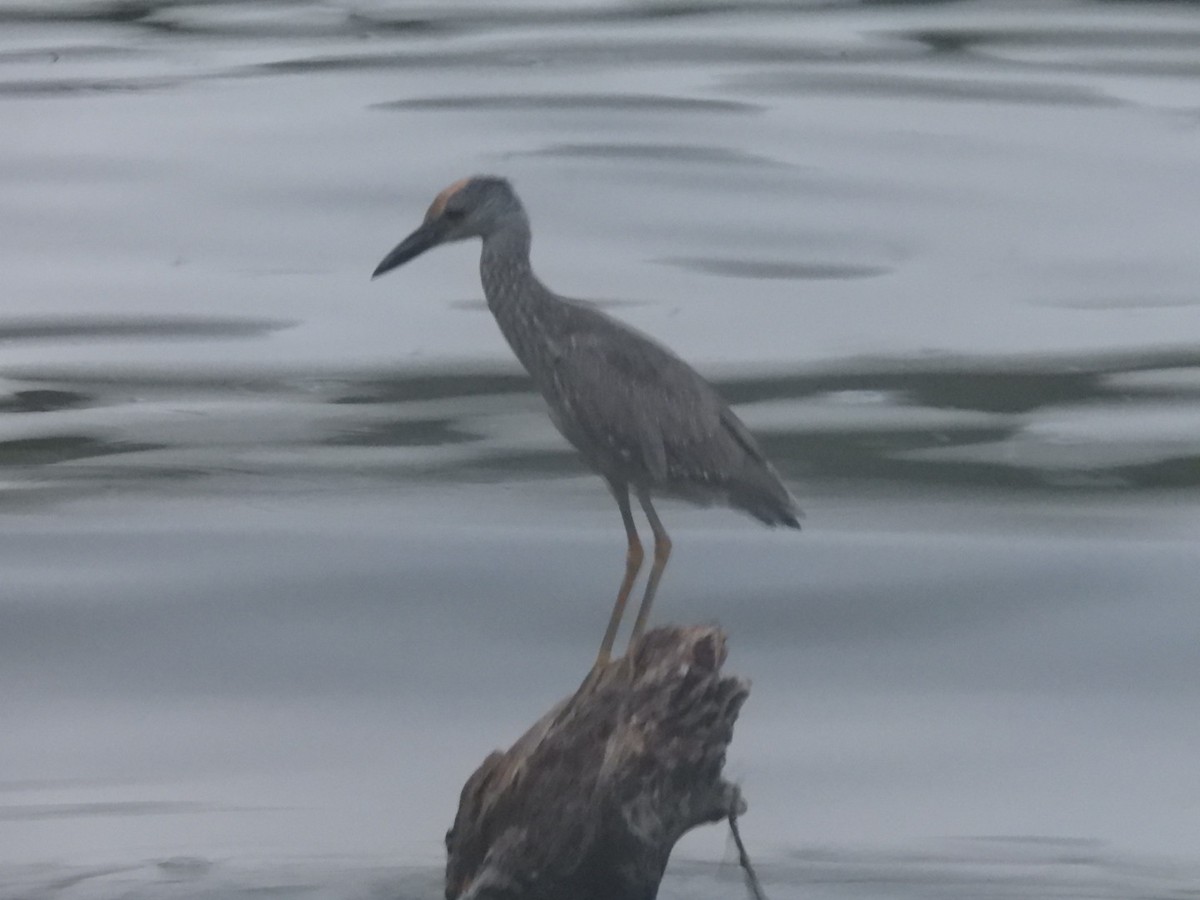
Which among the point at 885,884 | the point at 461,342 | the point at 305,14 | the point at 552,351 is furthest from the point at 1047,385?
the point at 305,14

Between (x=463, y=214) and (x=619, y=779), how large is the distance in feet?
6.66

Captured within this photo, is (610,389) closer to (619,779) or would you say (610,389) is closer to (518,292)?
(518,292)

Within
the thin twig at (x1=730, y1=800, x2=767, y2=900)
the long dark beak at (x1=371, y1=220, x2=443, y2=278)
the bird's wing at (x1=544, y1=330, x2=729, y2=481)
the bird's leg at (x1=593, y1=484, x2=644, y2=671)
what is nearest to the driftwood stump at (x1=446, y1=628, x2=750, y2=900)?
the bird's leg at (x1=593, y1=484, x2=644, y2=671)

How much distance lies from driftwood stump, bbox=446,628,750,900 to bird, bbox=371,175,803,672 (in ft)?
1.48

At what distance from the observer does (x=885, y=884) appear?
29.3ft

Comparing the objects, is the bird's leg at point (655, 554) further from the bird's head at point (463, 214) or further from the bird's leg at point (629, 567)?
the bird's head at point (463, 214)

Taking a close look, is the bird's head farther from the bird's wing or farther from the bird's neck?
the bird's wing

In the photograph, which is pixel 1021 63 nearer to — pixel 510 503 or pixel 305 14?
pixel 305 14

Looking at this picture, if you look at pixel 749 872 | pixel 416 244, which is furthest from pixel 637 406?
pixel 749 872

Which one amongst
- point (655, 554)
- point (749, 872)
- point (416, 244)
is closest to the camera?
point (416, 244)

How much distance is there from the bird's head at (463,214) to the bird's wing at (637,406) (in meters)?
0.50

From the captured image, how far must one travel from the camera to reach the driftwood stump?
712 centimetres

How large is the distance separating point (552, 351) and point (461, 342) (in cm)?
950

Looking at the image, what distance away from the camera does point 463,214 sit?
25.6ft
